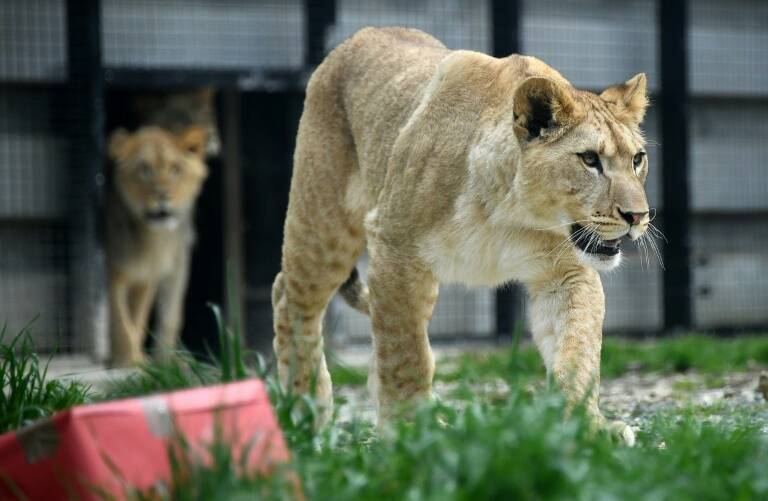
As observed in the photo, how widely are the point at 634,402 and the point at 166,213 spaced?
4.73 m

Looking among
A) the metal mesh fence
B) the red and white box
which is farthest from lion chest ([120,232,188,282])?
the red and white box

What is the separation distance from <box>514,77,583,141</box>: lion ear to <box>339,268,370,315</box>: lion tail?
1.47m

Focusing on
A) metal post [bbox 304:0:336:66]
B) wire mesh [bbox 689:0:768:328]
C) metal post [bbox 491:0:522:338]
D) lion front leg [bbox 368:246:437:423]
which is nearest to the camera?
lion front leg [bbox 368:246:437:423]

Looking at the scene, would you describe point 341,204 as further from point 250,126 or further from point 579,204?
point 250,126

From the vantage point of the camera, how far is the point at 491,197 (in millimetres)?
3742

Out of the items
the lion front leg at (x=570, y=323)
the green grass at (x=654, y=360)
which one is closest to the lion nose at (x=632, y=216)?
the lion front leg at (x=570, y=323)

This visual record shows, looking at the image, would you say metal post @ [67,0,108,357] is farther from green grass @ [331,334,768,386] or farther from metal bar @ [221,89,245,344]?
green grass @ [331,334,768,386]

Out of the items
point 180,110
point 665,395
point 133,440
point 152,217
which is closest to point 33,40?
point 152,217

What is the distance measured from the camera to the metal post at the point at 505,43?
8.22 metres

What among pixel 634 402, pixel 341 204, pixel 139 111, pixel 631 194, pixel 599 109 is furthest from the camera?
pixel 139 111

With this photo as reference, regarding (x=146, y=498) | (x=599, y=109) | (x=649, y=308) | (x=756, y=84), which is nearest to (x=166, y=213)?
(x=649, y=308)

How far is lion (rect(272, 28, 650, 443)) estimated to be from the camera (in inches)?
140

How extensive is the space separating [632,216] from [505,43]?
4948 millimetres

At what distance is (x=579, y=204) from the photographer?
3564 millimetres
